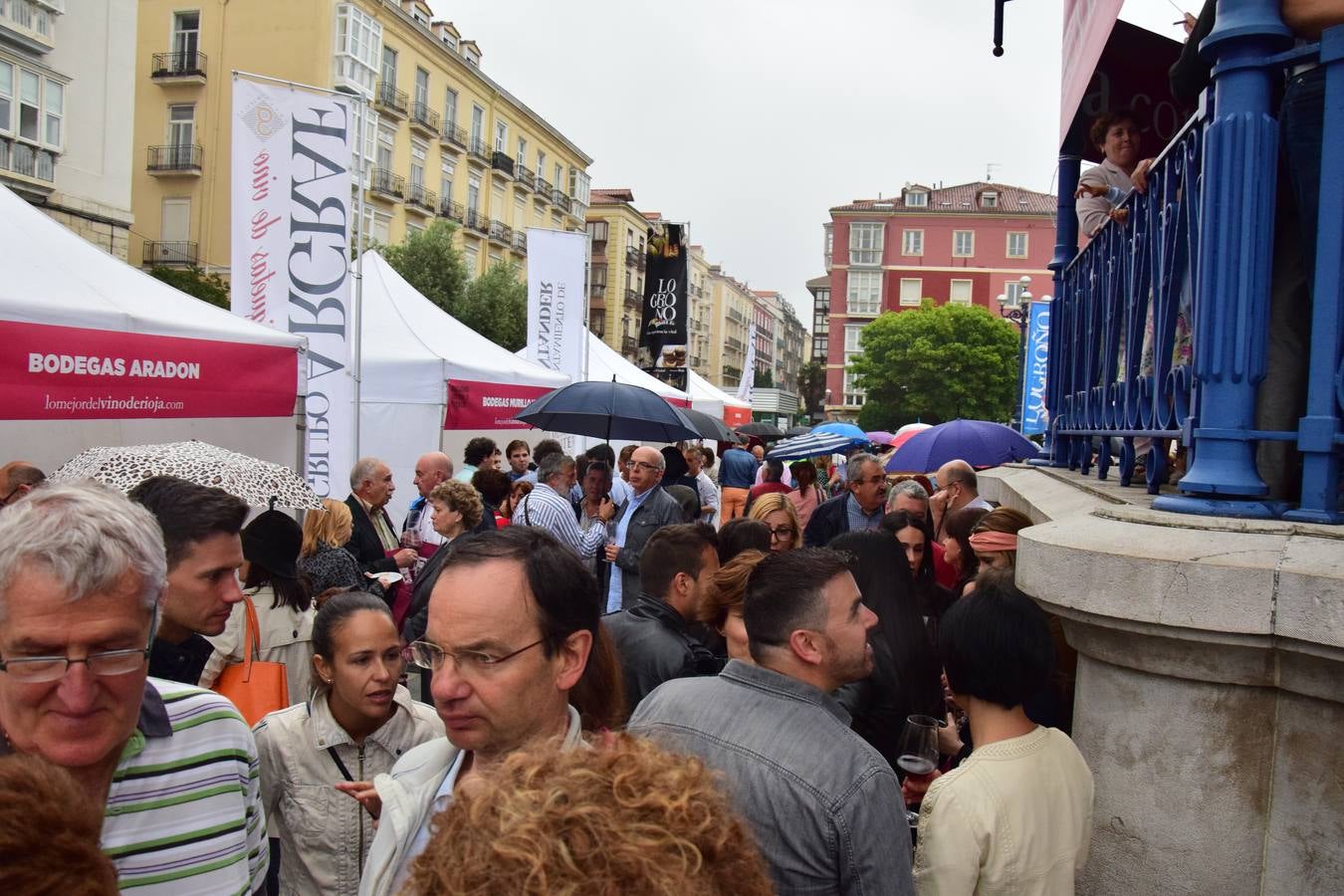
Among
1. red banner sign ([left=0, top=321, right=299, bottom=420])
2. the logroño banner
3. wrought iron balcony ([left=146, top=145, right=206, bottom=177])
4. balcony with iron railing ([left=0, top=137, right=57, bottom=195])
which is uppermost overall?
wrought iron balcony ([left=146, top=145, right=206, bottom=177])

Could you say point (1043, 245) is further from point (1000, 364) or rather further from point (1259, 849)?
point (1259, 849)

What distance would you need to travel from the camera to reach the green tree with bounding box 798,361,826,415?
356 ft

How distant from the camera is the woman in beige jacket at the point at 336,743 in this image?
9.07ft

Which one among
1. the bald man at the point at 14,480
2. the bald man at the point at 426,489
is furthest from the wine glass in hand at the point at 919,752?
the bald man at the point at 426,489

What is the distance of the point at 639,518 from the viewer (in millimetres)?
7539

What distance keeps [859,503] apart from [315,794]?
5833 mm

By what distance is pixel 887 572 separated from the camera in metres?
3.76

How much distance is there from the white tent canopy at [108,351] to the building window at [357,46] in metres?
32.9

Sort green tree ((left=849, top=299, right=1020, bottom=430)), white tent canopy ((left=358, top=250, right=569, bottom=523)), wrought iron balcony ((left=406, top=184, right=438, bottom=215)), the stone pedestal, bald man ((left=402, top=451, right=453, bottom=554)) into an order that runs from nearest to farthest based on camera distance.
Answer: the stone pedestal < bald man ((left=402, top=451, right=453, bottom=554)) < white tent canopy ((left=358, top=250, right=569, bottom=523)) < wrought iron balcony ((left=406, top=184, right=438, bottom=215)) < green tree ((left=849, top=299, right=1020, bottom=430))

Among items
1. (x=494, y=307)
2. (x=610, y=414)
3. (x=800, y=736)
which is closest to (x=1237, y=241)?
(x=800, y=736)

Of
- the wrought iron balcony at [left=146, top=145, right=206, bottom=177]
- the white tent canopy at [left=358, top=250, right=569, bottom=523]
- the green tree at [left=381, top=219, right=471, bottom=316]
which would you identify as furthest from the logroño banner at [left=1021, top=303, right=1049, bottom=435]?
the wrought iron balcony at [left=146, top=145, right=206, bottom=177]

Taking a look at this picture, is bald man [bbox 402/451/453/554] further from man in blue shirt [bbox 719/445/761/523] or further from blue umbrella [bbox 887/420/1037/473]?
man in blue shirt [bbox 719/445/761/523]

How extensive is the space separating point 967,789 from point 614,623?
1.94 meters

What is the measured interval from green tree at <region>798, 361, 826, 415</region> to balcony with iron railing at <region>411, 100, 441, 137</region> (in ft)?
223
